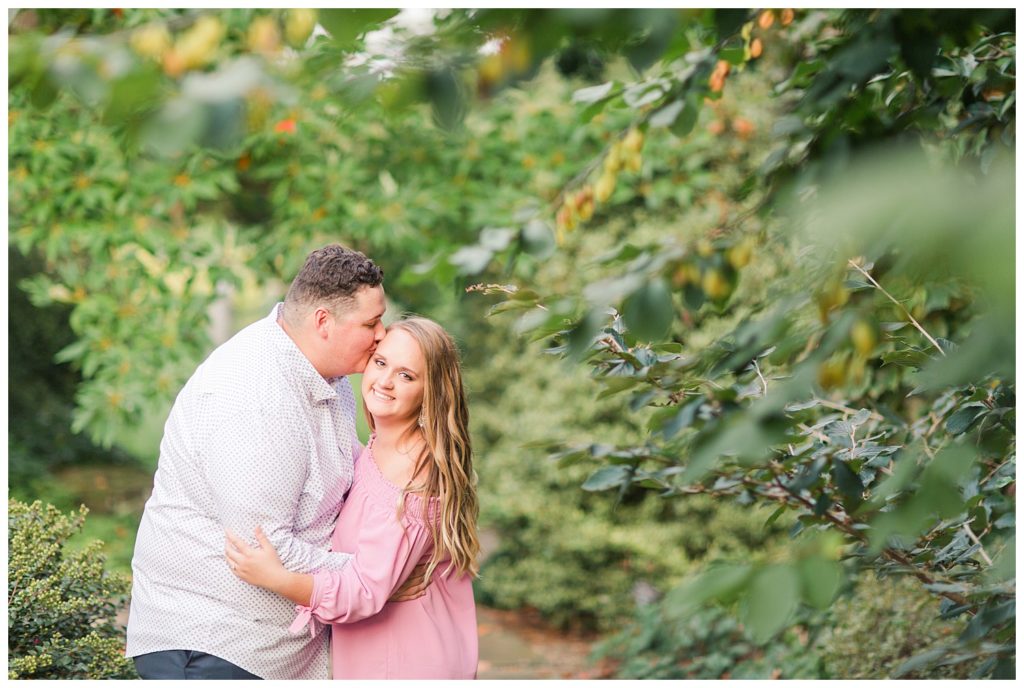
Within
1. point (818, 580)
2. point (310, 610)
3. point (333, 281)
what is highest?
point (818, 580)

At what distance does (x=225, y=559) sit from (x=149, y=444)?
23.7 feet

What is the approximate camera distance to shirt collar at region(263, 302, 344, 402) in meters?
2.53

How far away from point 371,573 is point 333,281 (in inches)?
30.1

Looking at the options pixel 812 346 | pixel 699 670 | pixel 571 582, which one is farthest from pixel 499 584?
pixel 812 346

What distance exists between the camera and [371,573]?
2.42 meters

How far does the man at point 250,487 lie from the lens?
2.36 meters

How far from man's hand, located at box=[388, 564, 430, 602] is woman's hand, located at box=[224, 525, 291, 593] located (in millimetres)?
354

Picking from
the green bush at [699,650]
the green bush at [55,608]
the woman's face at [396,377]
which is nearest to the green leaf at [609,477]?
the woman's face at [396,377]

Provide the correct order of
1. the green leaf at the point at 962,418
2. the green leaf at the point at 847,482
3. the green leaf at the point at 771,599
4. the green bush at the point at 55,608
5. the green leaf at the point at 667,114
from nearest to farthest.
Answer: the green leaf at the point at 771,599 < the green leaf at the point at 847,482 < the green leaf at the point at 667,114 < the green leaf at the point at 962,418 < the green bush at the point at 55,608

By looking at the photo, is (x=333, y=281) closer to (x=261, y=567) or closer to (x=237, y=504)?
(x=237, y=504)

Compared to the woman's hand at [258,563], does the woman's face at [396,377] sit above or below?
above

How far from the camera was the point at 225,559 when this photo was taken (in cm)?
241

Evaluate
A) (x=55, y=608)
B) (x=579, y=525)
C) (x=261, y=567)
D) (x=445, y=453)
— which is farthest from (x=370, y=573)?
(x=579, y=525)

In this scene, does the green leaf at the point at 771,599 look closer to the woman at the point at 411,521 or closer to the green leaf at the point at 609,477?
the green leaf at the point at 609,477
